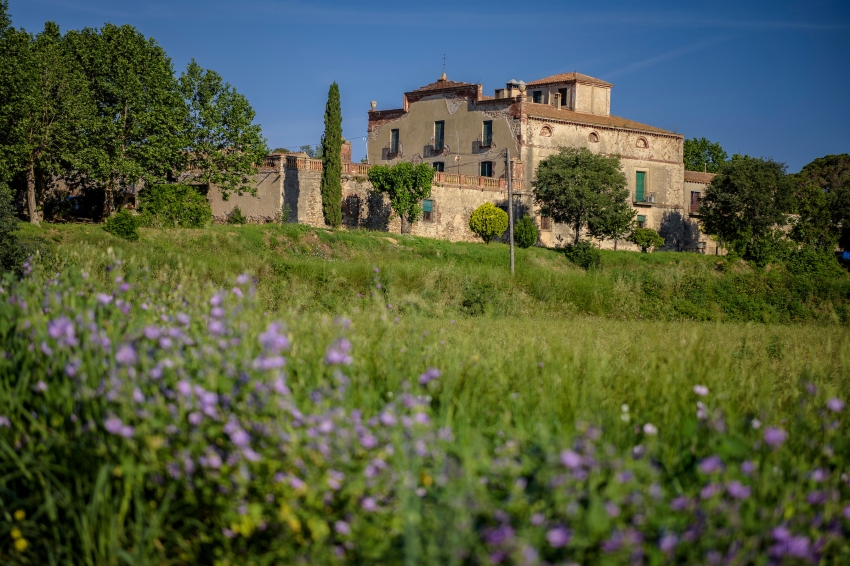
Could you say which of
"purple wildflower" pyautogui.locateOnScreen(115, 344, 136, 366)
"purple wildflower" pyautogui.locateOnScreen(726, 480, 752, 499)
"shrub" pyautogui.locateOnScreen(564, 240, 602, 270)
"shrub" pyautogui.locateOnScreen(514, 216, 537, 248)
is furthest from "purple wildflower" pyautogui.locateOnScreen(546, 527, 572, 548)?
"shrub" pyautogui.locateOnScreen(514, 216, 537, 248)

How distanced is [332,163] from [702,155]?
39.1m

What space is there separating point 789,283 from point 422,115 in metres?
23.2

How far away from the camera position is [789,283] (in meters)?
27.0

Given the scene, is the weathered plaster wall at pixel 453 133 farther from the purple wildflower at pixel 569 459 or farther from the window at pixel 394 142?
the purple wildflower at pixel 569 459

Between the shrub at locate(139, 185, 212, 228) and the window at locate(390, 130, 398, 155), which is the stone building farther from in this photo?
the shrub at locate(139, 185, 212, 228)

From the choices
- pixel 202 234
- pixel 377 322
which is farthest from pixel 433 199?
pixel 377 322

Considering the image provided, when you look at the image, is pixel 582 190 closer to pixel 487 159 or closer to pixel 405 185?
pixel 487 159

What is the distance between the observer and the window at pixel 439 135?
4462cm

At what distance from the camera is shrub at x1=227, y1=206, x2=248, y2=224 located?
3772 centimetres

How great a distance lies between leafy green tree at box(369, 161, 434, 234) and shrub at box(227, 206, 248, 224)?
6.08 meters

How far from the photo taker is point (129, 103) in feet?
110

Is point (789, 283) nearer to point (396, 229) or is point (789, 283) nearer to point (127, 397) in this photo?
point (396, 229)

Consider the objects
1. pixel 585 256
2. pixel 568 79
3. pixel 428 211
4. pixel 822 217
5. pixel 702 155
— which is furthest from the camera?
pixel 702 155

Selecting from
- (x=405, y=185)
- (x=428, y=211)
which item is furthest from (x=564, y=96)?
(x=405, y=185)
